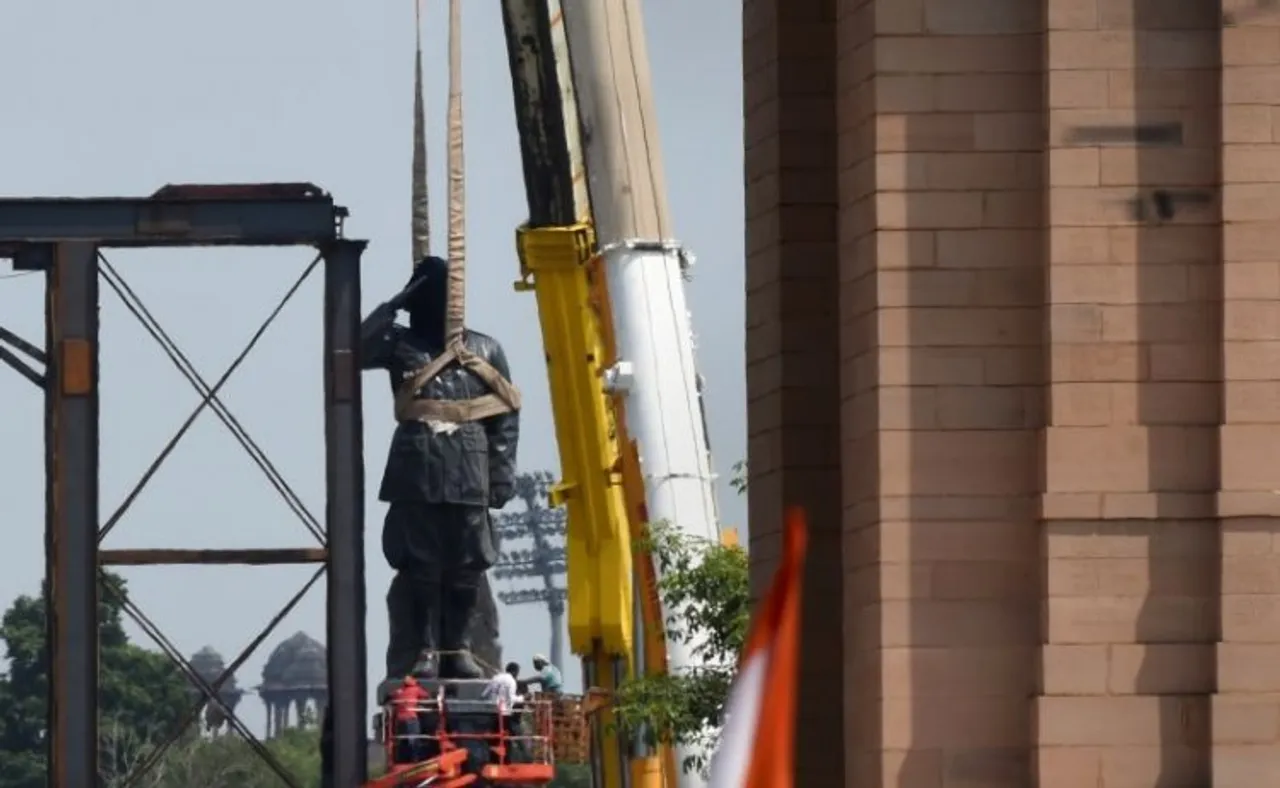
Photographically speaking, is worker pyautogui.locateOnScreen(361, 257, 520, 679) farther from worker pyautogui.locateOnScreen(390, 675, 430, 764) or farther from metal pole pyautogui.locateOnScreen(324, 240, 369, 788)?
worker pyautogui.locateOnScreen(390, 675, 430, 764)

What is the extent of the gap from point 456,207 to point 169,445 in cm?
441

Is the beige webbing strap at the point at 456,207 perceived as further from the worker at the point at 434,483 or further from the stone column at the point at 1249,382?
the stone column at the point at 1249,382

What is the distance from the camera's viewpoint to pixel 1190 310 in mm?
27859

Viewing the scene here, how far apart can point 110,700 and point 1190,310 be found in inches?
5012

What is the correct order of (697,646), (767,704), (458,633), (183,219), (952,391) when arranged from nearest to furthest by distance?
(767,704), (952,391), (697,646), (183,219), (458,633)

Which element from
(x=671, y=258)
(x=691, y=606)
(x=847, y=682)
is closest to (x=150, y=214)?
(x=671, y=258)

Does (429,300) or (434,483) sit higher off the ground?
(429,300)

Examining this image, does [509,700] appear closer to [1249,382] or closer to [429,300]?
[429,300]

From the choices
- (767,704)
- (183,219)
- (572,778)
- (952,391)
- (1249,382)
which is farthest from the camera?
(572,778)

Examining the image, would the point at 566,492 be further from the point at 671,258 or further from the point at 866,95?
the point at 866,95

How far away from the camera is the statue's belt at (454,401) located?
55875mm

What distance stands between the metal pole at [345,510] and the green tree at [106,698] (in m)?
90.3

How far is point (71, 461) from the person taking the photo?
55.3 meters

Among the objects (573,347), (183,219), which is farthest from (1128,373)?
(183,219)
